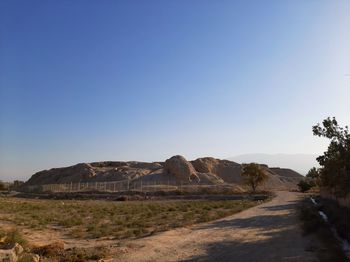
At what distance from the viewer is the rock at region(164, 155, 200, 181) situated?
4117 inches

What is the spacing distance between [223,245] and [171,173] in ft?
295

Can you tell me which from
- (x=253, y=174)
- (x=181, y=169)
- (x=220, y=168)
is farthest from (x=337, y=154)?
(x=220, y=168)

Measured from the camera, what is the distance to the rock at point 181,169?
105 metres

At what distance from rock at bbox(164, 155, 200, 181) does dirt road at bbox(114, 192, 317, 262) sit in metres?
78.6

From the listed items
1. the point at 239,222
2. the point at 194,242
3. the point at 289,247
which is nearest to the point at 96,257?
the point at 194,242

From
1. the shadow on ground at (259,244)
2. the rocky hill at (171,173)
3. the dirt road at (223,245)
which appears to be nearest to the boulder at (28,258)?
the dirt road at (223,245)

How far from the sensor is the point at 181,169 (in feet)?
346

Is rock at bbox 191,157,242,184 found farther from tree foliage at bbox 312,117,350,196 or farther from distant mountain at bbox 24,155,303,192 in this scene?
tree foliage at bbox 312,117,350,196

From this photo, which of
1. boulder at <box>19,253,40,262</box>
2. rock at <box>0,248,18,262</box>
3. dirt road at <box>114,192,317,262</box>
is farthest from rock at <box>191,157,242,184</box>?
rock at <box>0,248,18,262</box>

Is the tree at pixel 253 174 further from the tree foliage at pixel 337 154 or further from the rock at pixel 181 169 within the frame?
the tree foliage at pixel 337 154

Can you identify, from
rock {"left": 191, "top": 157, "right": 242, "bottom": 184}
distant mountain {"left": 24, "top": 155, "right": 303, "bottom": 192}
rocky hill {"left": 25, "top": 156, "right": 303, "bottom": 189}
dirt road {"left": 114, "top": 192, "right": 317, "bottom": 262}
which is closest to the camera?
dirt road {"left": 114, "top": 192, "right": 317, "bottom": 262}

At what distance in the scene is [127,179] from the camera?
114 metres

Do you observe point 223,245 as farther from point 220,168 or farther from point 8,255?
point 220,168

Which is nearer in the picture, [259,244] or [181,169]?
[259,244]
